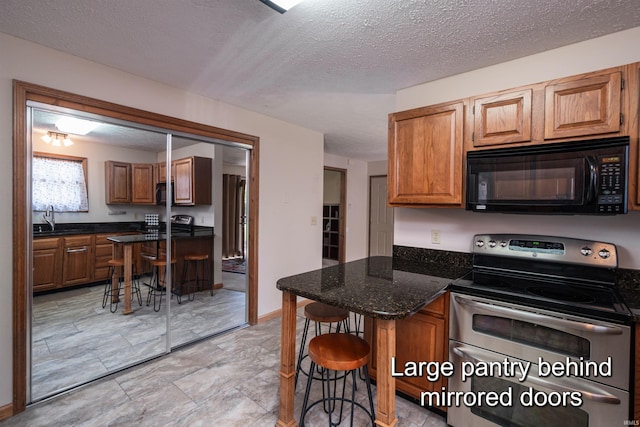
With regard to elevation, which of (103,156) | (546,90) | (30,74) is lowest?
(103,156)

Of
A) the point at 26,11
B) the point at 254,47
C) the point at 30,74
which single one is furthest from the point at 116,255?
the point at 254,47

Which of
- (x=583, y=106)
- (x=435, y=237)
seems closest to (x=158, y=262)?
(x=435, y=237)

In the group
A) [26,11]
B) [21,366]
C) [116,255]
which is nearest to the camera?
[26,11]

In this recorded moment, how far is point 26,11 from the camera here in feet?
5.10

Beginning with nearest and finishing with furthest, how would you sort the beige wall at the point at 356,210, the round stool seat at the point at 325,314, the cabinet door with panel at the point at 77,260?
1. the round stool seat at the point at 325,314
2. the cabinet door with panel at the point at 77,260
3. the beige wall at the point at 356,210

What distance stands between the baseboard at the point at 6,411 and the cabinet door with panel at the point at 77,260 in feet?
2.51

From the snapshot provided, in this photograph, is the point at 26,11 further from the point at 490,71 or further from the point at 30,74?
the point at 490,71

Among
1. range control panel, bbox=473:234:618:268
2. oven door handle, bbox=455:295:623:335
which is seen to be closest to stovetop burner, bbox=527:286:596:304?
oven door handle, bbox=455:295:623:335

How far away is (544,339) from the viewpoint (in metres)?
1.45

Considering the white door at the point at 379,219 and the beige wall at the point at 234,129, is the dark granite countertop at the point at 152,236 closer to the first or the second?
the beige wall at the point at 234,129

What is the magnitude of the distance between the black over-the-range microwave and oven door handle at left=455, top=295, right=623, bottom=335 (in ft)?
1.90

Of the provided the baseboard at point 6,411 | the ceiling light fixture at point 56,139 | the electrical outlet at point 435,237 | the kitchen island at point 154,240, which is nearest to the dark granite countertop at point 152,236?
the kitchen island at point 154,240

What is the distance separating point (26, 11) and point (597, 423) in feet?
11.4

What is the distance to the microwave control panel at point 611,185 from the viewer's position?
56.9 inches
